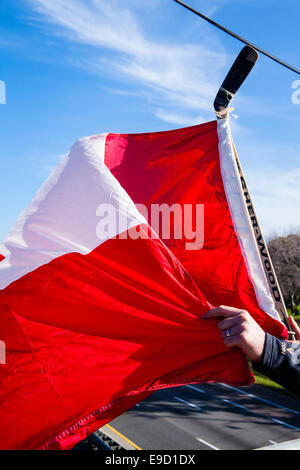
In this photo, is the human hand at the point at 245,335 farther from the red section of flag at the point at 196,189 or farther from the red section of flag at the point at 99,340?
the red section of flag at the point at 196,189

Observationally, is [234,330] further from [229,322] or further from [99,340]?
[99,340]

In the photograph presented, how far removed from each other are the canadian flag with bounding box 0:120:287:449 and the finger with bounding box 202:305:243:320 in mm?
99

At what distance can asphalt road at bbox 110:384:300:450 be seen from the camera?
43.1 ft

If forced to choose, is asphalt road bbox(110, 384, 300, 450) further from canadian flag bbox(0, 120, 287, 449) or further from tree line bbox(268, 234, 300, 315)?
tree line bbox(268, 234, 300, 315)

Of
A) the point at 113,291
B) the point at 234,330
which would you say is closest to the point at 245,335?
the point at 234,330

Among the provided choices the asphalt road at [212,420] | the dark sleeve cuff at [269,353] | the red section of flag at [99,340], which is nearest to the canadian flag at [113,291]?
the red section of flag at [99,340]

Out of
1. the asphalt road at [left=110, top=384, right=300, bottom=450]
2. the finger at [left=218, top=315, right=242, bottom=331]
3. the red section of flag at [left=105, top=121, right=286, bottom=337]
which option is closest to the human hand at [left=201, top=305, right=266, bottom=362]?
the finger at [left=218, top=315, right=242, bottom=331]

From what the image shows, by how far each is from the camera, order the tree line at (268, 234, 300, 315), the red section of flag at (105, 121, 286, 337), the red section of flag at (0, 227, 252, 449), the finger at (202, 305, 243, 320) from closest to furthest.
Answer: the finger at (202, 305, 243, 320)
the red section of flag at (0, 227, 252, 449)
the red section of flag at (105, 121, 286, 337)
the tree line at (268, 234, 300, 315)

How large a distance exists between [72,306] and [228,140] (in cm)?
201

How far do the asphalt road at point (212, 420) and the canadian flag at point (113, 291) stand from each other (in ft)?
36.1

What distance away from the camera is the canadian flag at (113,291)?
117 inches

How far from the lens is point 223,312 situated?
113 inches

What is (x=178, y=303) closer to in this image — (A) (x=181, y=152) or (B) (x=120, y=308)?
(B) (x=120, y=308)

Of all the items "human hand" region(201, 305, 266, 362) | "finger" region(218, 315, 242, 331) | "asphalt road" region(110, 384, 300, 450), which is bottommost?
"asphalt road" region(110, 384, 300, 450)
